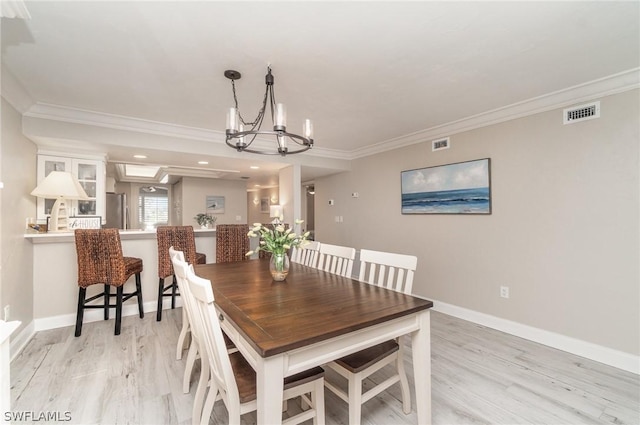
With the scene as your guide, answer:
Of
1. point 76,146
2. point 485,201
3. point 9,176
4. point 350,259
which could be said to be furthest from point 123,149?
point 485,201

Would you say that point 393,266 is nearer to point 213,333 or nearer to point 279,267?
point 279,267

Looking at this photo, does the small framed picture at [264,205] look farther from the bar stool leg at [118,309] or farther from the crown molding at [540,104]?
the bar stool leg at [118,309]

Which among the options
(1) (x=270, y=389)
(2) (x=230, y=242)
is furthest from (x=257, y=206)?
(1) (x=270, y=389)

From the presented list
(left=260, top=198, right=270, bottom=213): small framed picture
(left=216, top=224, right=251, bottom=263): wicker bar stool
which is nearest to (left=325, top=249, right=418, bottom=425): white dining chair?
(left=216, top=224, right=251, bottom=263): wicker bar stool

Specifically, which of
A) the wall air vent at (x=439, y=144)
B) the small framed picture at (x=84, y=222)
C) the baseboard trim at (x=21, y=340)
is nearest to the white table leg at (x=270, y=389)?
the baseboard trim at (x=21, y=340)

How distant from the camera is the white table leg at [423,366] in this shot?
1.59 meters

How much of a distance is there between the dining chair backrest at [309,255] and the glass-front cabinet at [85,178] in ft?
8.55

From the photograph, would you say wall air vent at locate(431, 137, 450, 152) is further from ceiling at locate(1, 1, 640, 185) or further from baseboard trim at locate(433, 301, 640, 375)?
baseboard trim at locate(433, 301, 640, 375)

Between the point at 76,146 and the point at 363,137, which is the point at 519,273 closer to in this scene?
the point at 363,137

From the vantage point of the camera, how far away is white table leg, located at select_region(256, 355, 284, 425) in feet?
3.51

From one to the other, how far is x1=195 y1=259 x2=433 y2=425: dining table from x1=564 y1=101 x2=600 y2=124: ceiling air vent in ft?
7.88

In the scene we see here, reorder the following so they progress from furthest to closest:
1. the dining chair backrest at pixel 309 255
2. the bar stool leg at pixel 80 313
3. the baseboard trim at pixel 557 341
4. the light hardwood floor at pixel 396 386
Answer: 1. the bar stool leg at pixel 80 313
2. the dining chair backrest at pixel 309 255
3. the baseboard trim at pixel 557 341
4. the light hardwood floor at pixel 396 386

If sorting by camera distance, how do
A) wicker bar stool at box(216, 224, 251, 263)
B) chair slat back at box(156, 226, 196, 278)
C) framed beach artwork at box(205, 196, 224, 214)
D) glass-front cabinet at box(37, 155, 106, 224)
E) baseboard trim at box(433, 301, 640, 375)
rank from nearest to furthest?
baseboard trim at box(433, 301, 640, 375) → chair slat back at box(156, 226, 196, 278) → glass-front cabinet at box(37, 155, 106, 224) → wicker bar stool at box(216, 224, 251, 263) → framed beach artwork at box(205, 196, 224, 214)

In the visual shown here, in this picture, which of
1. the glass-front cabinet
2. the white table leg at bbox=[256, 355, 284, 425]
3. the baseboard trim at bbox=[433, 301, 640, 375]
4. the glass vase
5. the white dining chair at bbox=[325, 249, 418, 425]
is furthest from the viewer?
the glass-front cabinet
